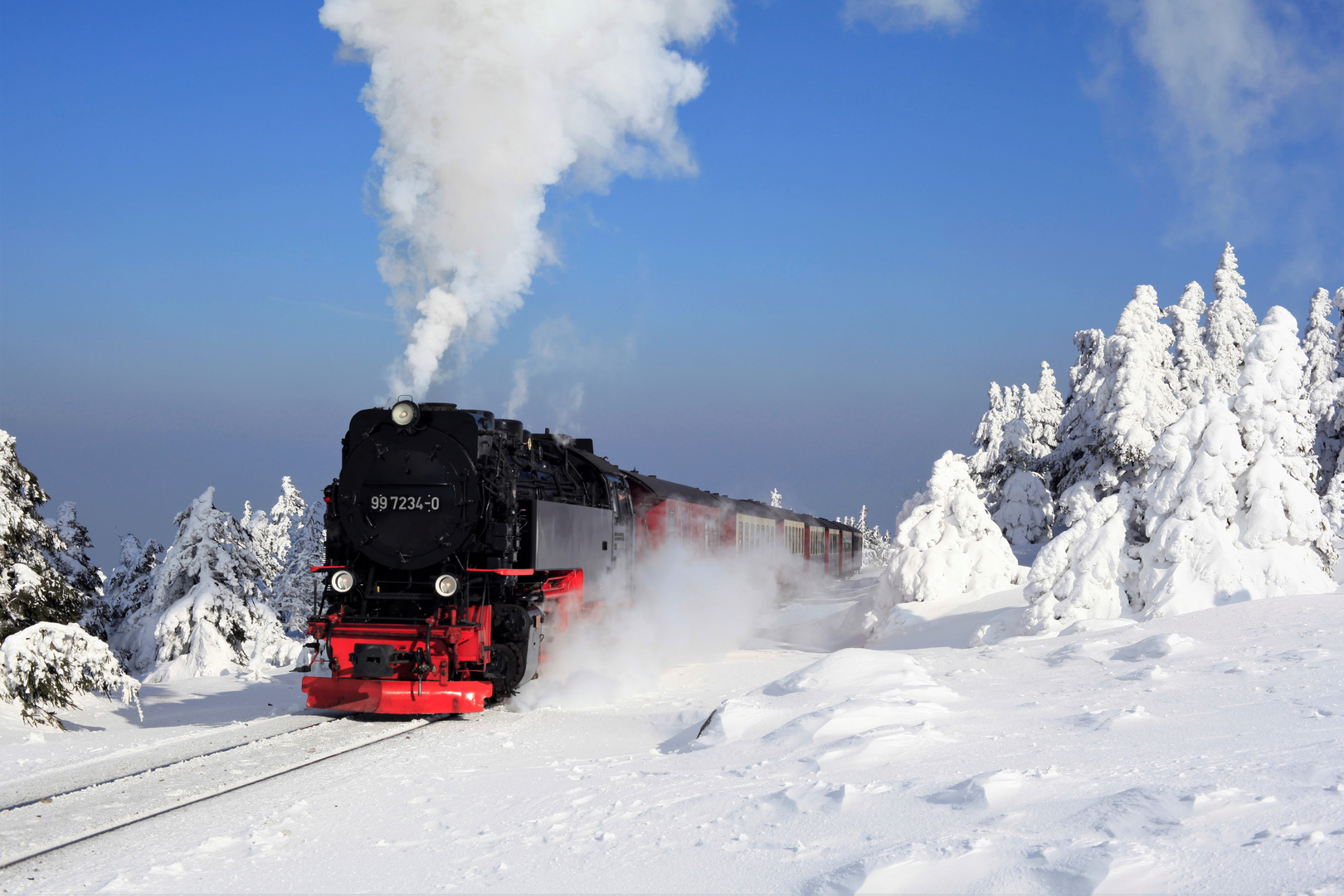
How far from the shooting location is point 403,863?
5.39 metres

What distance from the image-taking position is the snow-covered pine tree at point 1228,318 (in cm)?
3647

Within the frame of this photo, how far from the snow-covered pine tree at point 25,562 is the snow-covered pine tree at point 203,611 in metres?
7.01

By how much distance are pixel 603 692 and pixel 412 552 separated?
309 cm

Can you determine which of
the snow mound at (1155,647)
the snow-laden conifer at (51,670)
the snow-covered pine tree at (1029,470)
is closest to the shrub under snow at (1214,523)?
the snow mound at (1155,647)

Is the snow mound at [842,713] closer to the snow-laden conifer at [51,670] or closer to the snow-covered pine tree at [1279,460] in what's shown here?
the snow-laden conifer at [51,670]

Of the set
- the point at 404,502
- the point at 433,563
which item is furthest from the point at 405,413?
the point at 433,563

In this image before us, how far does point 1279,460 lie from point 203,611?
21.8 metres

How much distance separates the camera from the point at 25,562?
13234 millimetres

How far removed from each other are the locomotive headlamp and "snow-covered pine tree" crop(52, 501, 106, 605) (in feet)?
21.7

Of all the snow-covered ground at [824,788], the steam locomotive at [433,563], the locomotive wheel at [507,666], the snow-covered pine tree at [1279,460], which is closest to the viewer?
the snow-covered ground at [824,788]

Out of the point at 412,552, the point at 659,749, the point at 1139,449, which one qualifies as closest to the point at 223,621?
the point at 412,552

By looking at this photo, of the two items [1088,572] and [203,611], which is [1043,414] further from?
[203,611]

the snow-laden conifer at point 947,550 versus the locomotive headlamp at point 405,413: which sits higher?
the locomotive headlamp at point 405,413

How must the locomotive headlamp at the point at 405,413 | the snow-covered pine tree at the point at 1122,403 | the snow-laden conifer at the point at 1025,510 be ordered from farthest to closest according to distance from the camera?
the snow-laden conifer at the point at 1025,510 → the snow-covered pine tree at the point at 1122,403 → the locomotive headlamp at the point at 405,413
